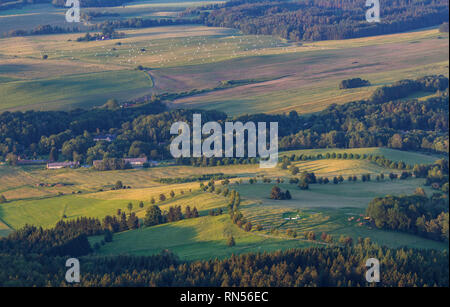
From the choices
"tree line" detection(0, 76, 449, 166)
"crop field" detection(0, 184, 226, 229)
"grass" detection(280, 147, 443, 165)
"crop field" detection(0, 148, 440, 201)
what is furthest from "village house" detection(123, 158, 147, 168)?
"grass" detection(280, 147, 443, 165)

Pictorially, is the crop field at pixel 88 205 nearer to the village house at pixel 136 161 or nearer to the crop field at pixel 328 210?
the crop field at pixel 328 210

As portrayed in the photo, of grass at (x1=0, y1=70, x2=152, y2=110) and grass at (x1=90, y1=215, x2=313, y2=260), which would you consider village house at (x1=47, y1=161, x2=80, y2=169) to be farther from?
grass at (x1=0, y1=70, x2=152, y2=110)

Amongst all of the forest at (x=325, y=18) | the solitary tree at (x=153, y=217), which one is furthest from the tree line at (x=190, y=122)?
the forest at (x=325, y=18)

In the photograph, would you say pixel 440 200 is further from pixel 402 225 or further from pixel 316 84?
pixel 316 84

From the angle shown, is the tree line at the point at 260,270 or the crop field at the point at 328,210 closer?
the tree line at the point at 260,270

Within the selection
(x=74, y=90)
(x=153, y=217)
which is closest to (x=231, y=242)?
(x=153, y=217)

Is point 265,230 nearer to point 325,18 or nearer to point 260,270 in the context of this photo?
point 260,270
